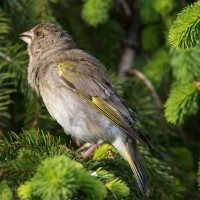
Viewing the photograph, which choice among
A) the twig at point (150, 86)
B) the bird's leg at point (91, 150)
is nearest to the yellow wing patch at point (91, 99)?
the bird's leg at point (91, 150)

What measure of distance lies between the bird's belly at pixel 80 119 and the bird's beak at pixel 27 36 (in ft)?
2.41

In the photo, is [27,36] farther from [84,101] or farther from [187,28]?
[187,28]

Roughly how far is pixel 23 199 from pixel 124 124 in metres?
1.56

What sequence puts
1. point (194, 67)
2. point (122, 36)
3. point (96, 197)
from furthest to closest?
point (122, 36)
point (194, 67)
point (96, 197)

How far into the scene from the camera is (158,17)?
5.17 meters

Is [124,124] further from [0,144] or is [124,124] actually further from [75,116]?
[0,144]

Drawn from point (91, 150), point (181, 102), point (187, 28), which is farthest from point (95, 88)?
point (187, 28)

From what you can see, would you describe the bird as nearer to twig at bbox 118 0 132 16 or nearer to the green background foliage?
the green background foliage

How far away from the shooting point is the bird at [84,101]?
4102 millimetres

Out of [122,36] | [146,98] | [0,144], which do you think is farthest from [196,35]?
[122,36]

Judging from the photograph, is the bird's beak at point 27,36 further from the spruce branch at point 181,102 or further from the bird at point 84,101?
the spruce branch at point 181,102

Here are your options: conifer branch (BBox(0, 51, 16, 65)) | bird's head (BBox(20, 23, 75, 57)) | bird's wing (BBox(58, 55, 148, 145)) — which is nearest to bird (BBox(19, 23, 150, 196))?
bird's wing (BBox(58, 55, 148, 145))

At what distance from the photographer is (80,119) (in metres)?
4.21

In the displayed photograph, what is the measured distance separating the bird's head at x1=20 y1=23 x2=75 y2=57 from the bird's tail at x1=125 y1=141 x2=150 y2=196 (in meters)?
1.35
